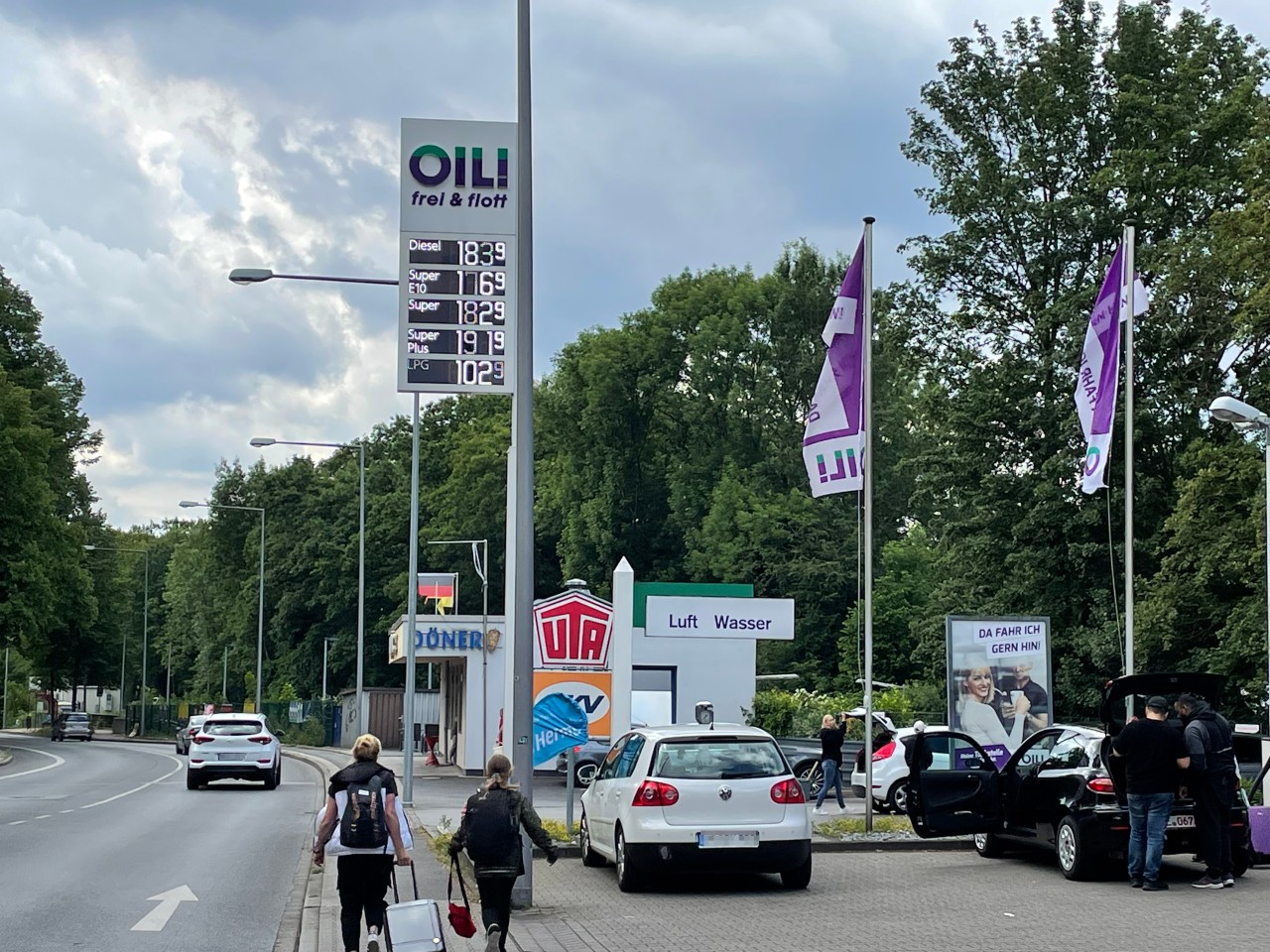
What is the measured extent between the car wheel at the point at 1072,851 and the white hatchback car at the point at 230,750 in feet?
73.7

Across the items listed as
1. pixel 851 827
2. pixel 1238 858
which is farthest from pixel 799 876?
pixel 851 827

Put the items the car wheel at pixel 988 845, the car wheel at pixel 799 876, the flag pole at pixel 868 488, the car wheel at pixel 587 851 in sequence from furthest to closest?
the flag pole at pixel 868 488 → the car wheel at pixel 988 845 → the car wheel at pixel 587 851 → the car wheel at pixel 799 876

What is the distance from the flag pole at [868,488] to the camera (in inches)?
758

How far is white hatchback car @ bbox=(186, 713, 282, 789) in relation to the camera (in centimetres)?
3403

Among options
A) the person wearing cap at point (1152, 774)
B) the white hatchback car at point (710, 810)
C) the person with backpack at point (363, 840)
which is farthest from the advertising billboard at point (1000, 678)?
the person with backpack at point (363, 840)

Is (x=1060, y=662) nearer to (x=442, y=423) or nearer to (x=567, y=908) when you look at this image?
(x=567, y=908)

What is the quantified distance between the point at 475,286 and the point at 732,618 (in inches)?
786

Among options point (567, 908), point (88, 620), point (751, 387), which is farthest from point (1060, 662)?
point (88, 620)

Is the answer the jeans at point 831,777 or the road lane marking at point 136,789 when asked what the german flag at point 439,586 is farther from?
the jeans at point 831,777

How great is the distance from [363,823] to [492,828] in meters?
0.93

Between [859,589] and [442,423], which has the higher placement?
[442,423]

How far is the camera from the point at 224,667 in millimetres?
98062

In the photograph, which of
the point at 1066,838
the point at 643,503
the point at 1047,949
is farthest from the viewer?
the point at 643,503

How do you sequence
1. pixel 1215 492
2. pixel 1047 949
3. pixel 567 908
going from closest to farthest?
pixel 1047 949 < pixel 567 908 < pixel 1215 492
